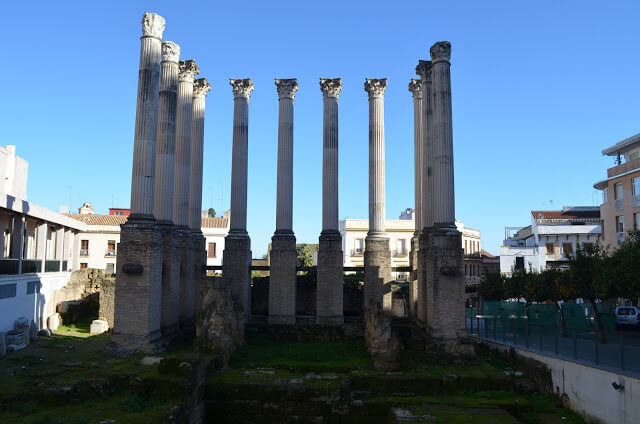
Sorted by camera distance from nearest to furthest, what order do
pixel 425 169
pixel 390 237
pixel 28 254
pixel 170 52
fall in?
pixel 170 52
pixel 425 169
pixel 28 254
pixel 390 237

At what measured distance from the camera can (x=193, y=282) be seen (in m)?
24.4

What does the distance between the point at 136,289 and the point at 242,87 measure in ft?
42.0

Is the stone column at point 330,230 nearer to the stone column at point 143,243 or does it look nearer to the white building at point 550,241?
the stone column at point 143,243

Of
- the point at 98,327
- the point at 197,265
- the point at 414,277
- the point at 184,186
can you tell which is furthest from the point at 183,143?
the point at 414,277

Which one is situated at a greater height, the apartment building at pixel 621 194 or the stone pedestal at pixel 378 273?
the apartment building at pixel 621 194

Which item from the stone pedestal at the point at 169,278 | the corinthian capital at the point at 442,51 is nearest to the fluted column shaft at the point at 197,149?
the stone pedestal at the point at 169,278

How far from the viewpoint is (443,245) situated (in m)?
19.1

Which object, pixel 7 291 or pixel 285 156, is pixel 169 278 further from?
pixel 285 156

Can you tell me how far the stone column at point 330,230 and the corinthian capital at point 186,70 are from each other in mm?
6448

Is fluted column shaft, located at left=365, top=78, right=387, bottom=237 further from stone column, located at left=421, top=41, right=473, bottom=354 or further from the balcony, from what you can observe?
the balcony

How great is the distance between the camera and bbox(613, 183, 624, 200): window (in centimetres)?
3450

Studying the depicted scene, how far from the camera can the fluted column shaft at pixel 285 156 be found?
25141 millimetres

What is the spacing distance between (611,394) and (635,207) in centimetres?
2361

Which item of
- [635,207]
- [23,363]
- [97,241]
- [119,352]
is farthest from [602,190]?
[97,241]
